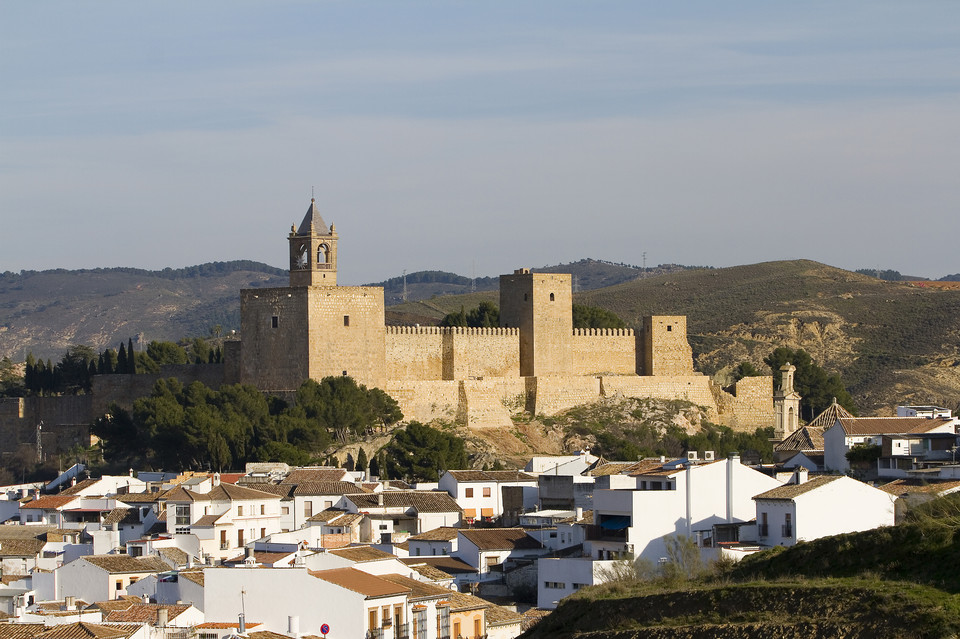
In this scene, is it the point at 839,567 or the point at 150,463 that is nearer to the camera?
the point at 839,567

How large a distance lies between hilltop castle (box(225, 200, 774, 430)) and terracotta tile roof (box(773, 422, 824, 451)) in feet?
33.2

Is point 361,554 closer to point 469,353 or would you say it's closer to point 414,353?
point 414,353

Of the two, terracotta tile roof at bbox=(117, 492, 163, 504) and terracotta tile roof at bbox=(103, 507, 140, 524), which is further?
terracotta tile roof at bbox=(117, 492, 163, 504)

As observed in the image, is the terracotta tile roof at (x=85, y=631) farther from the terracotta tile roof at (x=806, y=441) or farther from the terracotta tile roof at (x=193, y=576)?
the terracotta tile roof at (x=806, y=441)

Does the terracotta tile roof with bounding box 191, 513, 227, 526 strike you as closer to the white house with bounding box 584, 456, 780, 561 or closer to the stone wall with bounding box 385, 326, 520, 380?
the white house with bounding box 584, 456, 780, 561

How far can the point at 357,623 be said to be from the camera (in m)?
25.0

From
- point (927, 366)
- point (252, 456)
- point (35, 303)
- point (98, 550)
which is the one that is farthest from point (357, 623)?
point (35, 303)

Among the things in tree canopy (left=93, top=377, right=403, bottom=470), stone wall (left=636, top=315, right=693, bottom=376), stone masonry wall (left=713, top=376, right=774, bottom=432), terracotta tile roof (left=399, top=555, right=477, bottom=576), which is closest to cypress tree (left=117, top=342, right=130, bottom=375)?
tree canopy (left=93, top=377, right=403, bottom=470)

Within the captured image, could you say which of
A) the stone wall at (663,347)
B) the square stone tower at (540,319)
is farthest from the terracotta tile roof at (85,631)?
the stone wall at (663,347)

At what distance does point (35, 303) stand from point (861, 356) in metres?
128

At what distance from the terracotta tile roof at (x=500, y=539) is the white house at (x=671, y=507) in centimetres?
201

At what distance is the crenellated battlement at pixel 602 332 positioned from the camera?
53.9m

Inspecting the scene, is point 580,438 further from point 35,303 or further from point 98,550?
point 35,303

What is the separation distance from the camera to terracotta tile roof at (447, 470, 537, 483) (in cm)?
3903
